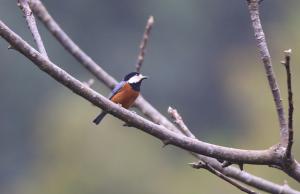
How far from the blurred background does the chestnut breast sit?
47.2 ft

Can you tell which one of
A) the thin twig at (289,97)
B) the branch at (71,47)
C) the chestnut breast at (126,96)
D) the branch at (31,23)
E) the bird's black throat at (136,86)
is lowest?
the branch at (31,23)

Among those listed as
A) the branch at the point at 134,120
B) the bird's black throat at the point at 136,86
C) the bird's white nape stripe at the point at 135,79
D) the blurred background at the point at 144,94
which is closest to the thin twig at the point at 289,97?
the branch at the point at 134,120

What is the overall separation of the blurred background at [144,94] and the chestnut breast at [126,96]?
14.4 meters

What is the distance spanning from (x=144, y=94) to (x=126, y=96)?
20.6m

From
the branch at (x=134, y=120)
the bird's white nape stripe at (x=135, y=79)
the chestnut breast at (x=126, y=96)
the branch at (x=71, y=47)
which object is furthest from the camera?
the bird's white nape stripe at (x=135, y=79)

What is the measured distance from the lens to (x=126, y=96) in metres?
6.68

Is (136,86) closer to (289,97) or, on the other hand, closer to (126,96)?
(126,96)

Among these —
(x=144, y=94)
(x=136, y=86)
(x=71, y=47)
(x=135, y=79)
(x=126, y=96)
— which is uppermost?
(x=144, y=94)

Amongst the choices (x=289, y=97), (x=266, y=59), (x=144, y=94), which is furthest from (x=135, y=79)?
(x=144, y=94)

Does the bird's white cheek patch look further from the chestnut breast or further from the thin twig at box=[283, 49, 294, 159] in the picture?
the thin twig at box=[283, 49, 294, 159]

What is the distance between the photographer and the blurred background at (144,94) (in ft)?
83.5

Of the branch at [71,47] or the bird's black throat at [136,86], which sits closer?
the branch at [71,47]

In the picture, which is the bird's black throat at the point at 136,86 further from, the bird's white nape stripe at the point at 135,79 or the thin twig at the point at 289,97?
the thin twig at the point at 289,97

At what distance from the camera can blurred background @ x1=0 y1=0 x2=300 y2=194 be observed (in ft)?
83.5
